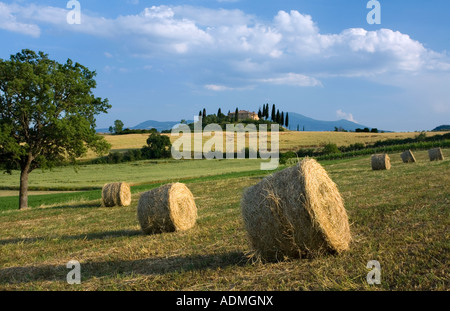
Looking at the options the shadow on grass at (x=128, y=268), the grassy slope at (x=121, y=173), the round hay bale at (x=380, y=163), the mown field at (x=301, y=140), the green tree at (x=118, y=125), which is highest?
the green tree at (x=118, y=125)

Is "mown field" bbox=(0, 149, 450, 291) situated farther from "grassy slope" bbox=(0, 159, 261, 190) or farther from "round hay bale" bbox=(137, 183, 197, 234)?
"grassy slope" bbox=(0, 159, 261, 190)

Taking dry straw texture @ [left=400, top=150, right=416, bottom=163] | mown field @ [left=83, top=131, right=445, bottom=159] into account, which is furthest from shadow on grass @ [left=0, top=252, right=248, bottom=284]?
mown field @ [left=83, top=131, right=445, bottom=159]

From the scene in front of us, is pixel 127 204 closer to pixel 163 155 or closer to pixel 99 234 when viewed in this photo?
pixel 99 234

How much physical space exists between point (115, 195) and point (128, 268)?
13917 mm

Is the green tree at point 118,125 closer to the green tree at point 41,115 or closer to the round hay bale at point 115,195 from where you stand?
the green tree at point 41,115

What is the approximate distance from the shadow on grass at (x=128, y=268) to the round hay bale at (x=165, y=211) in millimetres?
3587

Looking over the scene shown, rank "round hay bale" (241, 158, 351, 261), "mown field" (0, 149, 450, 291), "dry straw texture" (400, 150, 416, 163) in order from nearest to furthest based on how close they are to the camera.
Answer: "mown field" (0, 149, 450, 291)
"round hay bale" (241, 158, 351, 261)
"dry straw texture" (400, 150, 416, 163)

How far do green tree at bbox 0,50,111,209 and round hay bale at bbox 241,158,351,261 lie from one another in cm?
2141

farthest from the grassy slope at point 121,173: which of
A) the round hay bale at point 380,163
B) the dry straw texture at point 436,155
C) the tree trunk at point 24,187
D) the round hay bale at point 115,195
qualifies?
the dry straw texture at point 436,155

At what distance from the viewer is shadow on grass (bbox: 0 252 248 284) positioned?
7.16 metres

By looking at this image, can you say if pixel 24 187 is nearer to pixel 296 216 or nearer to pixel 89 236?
pixel 89 236

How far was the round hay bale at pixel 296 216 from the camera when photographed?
6.86 m

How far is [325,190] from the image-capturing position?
23.4ft
